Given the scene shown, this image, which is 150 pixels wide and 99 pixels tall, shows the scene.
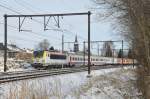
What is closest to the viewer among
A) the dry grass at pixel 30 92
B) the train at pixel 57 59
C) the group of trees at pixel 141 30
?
the dry grass at pixel 30 92

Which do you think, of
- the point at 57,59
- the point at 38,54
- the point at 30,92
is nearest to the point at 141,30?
the point at 30,92

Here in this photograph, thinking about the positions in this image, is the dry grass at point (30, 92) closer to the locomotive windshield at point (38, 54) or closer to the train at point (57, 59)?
the train at point (57, 59)

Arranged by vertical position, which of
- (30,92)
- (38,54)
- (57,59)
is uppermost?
(38,54)

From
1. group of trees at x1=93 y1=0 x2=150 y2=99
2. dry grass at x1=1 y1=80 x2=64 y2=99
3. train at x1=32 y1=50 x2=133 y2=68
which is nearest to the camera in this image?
dry grass at x1=1 y1=80 x2=64 y2=99

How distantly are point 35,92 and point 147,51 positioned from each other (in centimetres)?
400

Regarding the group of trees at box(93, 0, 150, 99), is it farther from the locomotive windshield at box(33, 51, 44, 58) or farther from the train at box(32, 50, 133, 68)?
the locomotive windshield at box(33, 51, 44, 58)

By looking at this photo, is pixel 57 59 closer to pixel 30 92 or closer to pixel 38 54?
pixel 38 54

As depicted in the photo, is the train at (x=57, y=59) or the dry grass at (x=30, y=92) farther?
the train at (x=57, y=59)

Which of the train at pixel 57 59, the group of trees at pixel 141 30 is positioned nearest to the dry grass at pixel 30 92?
the group of trees at pixel 141 30

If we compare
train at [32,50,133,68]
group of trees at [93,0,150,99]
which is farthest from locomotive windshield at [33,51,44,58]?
group of trees at [93,0,150,99]

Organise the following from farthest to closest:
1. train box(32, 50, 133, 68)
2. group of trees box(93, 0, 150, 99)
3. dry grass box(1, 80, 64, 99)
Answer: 1. train box(32, 50, 133, 68)
2. group of trees box(93, 0, 150, 99)
3. dry grass box(1, 80, 64, 99)

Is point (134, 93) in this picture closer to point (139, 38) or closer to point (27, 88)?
point (139, 38)

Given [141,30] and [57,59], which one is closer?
[141,30]

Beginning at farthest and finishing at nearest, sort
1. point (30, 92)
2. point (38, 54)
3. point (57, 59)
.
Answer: point (57, 59) → point (38, 54) → point (30, 92)
